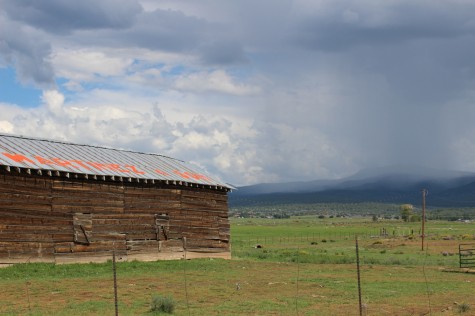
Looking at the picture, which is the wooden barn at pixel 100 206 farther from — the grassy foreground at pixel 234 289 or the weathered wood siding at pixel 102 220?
the grassy foreground at pixel 234 289

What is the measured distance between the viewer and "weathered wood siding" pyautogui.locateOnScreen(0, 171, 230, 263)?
31031 millimetres

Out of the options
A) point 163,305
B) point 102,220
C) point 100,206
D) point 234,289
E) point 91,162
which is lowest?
point 234,289

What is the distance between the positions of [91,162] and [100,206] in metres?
3.03

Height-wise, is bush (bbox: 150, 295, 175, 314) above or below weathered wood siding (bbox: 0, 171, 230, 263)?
below

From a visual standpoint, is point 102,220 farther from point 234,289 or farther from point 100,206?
point 234,289

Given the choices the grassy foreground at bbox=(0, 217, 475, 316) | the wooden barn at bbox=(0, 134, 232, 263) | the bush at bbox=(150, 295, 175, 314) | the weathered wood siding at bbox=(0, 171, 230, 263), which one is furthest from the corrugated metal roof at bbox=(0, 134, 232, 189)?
the bush at bbox=(150, 295, 175, 314)

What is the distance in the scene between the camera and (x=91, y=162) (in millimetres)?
37000

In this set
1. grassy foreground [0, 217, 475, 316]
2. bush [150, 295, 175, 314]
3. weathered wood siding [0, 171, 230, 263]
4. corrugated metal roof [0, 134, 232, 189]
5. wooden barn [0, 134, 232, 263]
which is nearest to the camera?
bush [150, 295, 175, 314]

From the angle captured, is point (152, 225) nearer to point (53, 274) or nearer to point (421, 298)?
point (53, 274)

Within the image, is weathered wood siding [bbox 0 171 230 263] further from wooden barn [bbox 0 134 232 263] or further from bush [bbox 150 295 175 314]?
bush [bbox 150 295 175 314]

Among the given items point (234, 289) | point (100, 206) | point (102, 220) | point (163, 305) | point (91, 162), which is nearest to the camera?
point (163, 305)

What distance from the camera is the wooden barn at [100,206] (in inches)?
1228

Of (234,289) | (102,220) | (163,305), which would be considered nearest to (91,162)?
(102,220)

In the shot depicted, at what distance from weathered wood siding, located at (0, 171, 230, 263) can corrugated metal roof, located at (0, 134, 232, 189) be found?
0.60m
